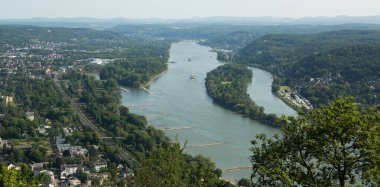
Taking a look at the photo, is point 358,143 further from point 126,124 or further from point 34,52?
point 34,52

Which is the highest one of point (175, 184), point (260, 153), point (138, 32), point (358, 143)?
point (358, 143)

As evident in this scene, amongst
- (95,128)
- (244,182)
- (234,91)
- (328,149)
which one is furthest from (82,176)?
(234,91)

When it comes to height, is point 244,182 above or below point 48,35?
above

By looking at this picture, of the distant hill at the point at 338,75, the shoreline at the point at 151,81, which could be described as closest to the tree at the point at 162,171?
the distant hill at the point at 338,75

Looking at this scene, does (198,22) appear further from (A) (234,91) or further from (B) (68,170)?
(B) (68,170)

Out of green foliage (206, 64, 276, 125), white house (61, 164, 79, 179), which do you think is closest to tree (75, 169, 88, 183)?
white house (61, 164, 79, 179)

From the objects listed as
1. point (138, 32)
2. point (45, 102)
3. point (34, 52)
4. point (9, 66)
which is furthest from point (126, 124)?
point (138, 32)
